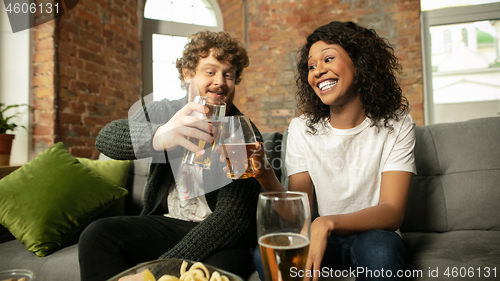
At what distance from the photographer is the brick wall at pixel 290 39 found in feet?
9.77

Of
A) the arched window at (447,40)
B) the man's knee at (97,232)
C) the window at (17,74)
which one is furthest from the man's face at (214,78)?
the arched window at (447,40)

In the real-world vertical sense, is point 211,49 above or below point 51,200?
above

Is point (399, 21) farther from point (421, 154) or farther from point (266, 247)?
point (266, 247)

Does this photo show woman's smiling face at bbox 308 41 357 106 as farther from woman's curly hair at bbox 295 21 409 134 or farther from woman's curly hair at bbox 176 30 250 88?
woman's curly hair at bbox 176 30 250 88

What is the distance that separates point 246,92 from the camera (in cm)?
327

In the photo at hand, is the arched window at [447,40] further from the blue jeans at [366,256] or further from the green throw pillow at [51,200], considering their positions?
the green throw pillow at [51,200]

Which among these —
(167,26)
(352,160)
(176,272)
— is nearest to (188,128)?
(176,272)

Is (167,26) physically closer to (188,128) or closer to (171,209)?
(171,209)

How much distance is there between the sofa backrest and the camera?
1193 millimetres

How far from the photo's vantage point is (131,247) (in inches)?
38.3

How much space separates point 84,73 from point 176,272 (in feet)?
7.74

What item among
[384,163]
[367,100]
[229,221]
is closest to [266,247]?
[229,221]

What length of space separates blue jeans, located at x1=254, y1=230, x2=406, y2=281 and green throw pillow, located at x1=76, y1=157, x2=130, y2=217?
0.96 metres

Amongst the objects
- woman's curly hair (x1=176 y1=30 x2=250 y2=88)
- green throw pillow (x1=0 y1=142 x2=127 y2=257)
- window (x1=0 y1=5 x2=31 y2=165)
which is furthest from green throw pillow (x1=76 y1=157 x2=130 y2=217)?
window (x1=0 y1=5 x2=31 y2=165)
